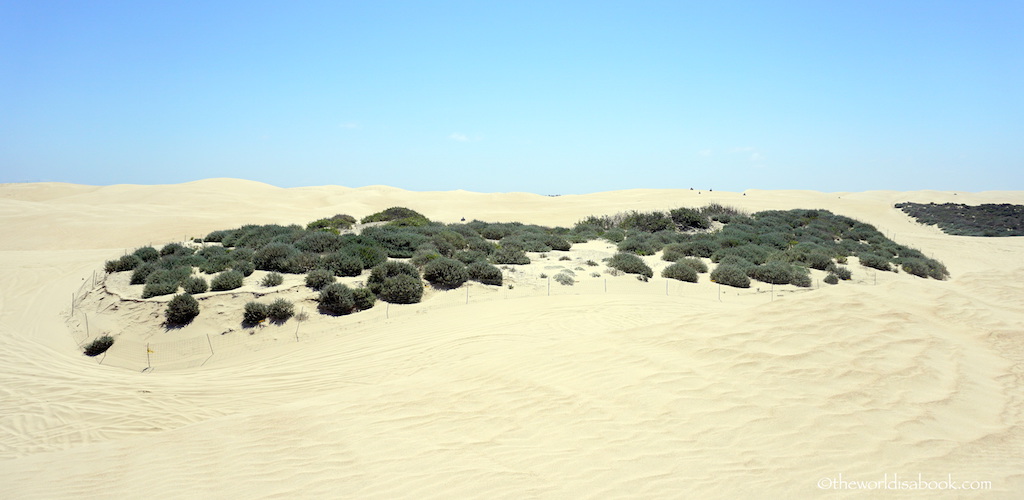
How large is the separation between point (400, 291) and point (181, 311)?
176 inches

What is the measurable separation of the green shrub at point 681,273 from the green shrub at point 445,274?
6.36 metres

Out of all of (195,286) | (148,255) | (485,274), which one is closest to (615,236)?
(485,274)

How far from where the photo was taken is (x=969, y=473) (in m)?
4.20

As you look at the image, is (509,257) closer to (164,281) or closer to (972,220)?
(164,281)

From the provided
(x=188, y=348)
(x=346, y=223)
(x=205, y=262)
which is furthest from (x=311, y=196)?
(x=188, y=348)

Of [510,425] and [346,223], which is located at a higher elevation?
[346,223]

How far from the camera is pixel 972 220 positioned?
131 feet

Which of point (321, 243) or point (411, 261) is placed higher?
point (321, 243)

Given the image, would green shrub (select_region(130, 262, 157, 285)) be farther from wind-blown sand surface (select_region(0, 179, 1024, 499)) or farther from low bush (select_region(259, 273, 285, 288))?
low bush (select_region(259, 273, 285, 288))

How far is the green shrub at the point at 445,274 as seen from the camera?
13.3m

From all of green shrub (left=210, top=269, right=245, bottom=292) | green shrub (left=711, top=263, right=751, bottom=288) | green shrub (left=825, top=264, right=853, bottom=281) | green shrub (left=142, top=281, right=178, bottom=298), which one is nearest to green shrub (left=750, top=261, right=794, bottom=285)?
green shrub (left=711, top=263, right=751, bottom=288)

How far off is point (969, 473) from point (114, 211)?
45800 millimetres

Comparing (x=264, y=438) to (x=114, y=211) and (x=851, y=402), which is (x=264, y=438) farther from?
(x=114, y=211)

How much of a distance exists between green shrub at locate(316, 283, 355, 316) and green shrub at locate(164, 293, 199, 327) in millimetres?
2481
